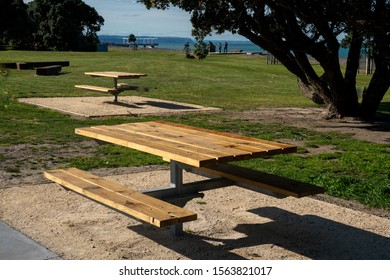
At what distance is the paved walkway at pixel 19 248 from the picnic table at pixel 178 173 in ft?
1.88

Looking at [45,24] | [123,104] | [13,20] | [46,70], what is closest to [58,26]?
[45,24]

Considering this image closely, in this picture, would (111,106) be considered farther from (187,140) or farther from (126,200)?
(126,200)

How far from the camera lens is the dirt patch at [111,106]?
14.9 metres

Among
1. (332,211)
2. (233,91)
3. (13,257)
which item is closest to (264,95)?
(233,91)

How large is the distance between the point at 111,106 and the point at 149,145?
10.8 meters

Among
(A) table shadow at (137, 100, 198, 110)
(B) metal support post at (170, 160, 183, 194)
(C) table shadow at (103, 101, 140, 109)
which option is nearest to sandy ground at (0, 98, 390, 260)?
(B) metal support post at (170, 160, 183, 194)

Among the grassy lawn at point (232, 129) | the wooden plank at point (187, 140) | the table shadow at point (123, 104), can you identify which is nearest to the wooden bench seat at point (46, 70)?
the grassy lawn at point (232, 129)

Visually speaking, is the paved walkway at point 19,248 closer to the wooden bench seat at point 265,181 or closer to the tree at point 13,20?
the wooden bench seat at point 265,181

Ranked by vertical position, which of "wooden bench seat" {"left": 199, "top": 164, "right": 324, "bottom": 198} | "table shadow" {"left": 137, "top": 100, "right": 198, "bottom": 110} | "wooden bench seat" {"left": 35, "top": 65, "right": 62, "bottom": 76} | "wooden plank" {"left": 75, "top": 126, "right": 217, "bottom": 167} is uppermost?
"wooden plank" {"left": 75, "top": 126, "right": 217, "bottom": 167}

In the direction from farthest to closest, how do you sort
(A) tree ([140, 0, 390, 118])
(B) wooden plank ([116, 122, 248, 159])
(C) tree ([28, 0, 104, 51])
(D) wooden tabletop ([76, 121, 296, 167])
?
(C) tree ([28, 0, 104, 51]) → (A) tree ([140, 0, 390, 118]) → (B) wooden plank ([116, 122, 248, 159]) → (D) wooden tabletop ([76, 121, 296, 167])

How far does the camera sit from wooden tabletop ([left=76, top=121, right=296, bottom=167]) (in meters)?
5.14

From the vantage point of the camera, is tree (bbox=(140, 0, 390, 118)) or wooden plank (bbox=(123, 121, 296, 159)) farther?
tree (bbox=(140, 0, 390, 118))

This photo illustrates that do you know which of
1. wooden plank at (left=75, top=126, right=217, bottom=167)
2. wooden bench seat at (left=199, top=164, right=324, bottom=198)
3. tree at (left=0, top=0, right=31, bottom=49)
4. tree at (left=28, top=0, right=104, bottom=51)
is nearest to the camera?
wooden plank at (left=75, top=126, right=217, bottom=167)

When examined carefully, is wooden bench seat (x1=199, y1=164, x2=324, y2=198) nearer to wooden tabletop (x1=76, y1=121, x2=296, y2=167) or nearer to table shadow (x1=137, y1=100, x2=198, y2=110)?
wooden tabletop (x1=76, y1=121, x2=296, y2=167)
